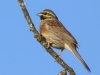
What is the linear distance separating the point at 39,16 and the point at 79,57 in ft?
9.64

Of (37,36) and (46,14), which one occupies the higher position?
(46,14)

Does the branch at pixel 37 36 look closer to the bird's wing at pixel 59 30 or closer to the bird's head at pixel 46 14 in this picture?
the bird's wing at pixel 59 30

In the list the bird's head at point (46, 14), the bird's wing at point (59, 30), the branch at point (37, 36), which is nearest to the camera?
the branch at point (37, 36)

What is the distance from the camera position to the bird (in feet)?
27.5

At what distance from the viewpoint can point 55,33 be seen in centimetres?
948

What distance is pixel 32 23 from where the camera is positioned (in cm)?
465

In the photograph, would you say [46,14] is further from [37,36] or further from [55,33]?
[37,36]

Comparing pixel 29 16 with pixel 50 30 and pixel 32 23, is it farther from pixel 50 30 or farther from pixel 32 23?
pixel 50 30

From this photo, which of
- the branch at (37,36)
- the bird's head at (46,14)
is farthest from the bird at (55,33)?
the branch at (37,36)

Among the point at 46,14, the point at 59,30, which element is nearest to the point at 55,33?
the point at 59,30

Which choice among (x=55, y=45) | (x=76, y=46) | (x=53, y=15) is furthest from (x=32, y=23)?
(x=53, y=15)

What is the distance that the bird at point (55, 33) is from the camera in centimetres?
838

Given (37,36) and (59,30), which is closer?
(37,36)

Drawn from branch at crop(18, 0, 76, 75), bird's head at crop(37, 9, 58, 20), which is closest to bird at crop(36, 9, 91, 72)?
bird's head at crop(37, 9, 58, 20)
